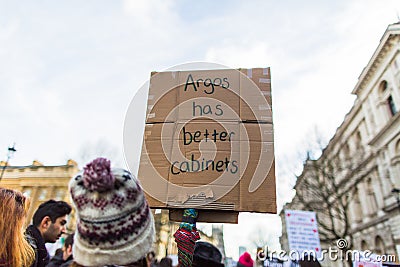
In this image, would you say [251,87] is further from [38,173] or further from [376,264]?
[38,173]

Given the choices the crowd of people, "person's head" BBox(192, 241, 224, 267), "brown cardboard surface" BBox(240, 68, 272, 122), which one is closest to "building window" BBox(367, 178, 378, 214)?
"person's head" BBox(192, 241, 224, 267)

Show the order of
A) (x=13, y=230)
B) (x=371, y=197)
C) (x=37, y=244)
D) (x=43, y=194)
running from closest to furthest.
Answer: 1. (x=13, y=230)
2. (x=37, y=244)
3. (x=371, y=197)
4. (x=43, y=194)

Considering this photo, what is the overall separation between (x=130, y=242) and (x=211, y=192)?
2.97ft

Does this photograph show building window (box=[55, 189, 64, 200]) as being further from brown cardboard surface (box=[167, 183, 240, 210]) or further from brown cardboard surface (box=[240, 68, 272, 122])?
brown cardboard surface (box=[240, 68, 272, 122])

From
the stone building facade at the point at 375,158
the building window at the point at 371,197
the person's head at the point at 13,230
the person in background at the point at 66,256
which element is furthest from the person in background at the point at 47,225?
the building window at the point at 371,197

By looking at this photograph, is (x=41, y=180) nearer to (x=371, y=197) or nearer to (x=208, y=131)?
(x=371, y=197)

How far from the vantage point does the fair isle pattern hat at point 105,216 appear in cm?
123

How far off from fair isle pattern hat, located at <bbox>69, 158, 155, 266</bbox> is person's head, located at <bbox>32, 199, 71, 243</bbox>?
2012mm

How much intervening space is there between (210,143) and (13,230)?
5.10 ft

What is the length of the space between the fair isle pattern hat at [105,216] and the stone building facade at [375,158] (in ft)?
66.4

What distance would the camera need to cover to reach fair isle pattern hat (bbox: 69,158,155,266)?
1.23 meters

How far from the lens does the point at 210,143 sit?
2.26 meters

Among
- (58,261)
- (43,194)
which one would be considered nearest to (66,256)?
(58,261)

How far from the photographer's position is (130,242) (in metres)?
1.29
